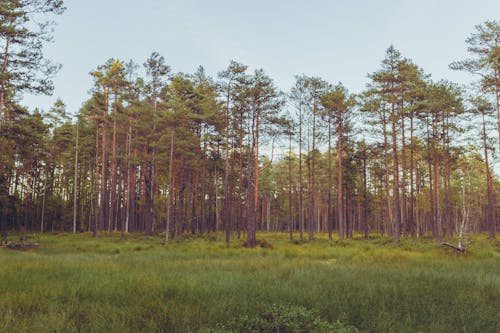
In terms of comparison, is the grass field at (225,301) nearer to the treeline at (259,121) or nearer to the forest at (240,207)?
the forest at (240,207)

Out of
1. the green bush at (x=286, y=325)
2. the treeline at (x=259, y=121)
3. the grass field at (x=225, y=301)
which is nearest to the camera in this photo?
the green bush at (x=286, y=325)

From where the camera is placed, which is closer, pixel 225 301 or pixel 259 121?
pixel 225 301

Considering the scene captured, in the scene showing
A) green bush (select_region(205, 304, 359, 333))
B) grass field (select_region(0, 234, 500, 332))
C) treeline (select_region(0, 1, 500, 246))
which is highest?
treeline (select_region(0, 1, 500, 246))

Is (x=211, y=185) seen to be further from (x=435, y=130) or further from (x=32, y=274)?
(x=32, y=274)

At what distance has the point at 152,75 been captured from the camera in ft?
99.5

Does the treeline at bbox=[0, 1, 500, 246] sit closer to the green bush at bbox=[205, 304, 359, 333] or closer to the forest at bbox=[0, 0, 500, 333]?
the forest at bbox=[0, 0, 500, 333]

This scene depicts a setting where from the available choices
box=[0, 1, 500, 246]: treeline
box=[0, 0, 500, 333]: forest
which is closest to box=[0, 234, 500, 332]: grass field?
box=[0, 0, 500, 333]: forest

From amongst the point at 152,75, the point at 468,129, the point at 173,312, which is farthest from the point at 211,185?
the point at 173,312

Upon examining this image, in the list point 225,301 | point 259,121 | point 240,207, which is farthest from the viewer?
point 240,207

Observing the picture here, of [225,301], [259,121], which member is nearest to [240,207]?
[259,121]

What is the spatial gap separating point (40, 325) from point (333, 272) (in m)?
6.86

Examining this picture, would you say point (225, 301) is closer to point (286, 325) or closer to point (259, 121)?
point (286, 325)

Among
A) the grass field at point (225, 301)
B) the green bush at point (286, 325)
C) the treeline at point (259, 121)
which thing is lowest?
the grass field at point (225, 301)

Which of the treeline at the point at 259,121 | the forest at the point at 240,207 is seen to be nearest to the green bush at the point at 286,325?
the forest at the point at 240,207
